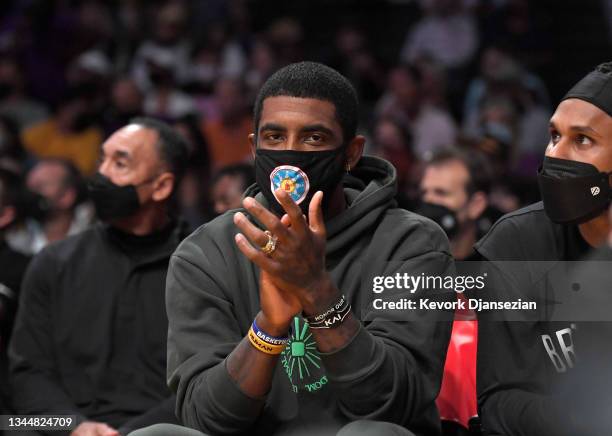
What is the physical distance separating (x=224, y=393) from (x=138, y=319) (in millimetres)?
1710

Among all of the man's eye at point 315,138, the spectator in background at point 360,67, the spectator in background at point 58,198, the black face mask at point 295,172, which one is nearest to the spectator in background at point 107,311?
the black face mask at point 295,172

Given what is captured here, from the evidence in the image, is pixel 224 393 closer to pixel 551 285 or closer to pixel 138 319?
pixel 551 285

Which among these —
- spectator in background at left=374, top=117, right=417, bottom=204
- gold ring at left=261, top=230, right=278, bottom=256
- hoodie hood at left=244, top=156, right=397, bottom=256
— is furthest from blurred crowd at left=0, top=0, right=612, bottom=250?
gold ring at left=261, top=230, right=278, bottom=256

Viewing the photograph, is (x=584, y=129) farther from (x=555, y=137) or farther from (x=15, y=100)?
(x=15, y=100)

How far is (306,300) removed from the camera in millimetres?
2891

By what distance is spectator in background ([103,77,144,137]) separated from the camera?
885 cm

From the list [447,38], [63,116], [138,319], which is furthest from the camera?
[447,38]

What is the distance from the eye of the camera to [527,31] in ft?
32.2

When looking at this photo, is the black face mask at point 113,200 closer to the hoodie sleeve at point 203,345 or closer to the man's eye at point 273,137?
the hoodie sleeve at point 203,345

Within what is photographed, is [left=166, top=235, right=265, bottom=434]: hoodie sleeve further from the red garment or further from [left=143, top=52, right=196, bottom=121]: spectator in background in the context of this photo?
[left=143, top=52, right=196, bottom=121]: spectator in background

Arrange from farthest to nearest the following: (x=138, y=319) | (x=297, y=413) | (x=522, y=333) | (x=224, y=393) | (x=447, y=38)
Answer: (x=447, y=38) → (x=138, y=319) → (x=522, y=333) → (x=297, y=413) → (x=224, y=393)

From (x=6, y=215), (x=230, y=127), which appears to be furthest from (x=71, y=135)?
(x=6, y=215)

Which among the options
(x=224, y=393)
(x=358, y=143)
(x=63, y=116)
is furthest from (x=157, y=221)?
(x=63, y=116)

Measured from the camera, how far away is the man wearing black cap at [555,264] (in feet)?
11.1
